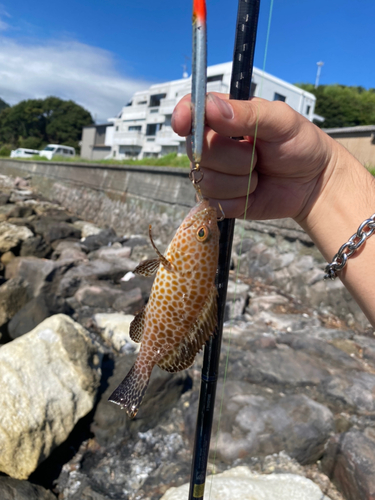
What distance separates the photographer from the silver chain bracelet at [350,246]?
178 centimetres

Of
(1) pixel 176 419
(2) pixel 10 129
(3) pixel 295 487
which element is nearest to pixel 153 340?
(3) pixel 295 487

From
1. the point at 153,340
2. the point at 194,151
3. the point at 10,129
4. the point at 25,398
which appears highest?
the point at 10,129

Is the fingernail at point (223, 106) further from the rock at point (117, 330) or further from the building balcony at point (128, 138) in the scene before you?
the building balcony at point (128, 138)

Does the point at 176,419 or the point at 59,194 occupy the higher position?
the point at 59,194

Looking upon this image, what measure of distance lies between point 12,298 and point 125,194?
8.26 meters

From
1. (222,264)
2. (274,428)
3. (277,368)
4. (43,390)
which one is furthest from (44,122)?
(222,264)

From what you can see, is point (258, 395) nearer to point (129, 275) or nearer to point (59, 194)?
point (129, 275)

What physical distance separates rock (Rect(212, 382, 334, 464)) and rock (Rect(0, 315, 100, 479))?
5.32 feet

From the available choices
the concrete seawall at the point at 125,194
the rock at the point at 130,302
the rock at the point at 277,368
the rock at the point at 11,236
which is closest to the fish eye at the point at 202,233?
the rock at the point at 277,368

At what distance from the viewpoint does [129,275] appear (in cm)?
876

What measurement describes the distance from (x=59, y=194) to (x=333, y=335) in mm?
19234

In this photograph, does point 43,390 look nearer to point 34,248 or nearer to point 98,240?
point 34,248

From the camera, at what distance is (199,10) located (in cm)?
111

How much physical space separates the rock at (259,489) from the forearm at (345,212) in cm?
219
